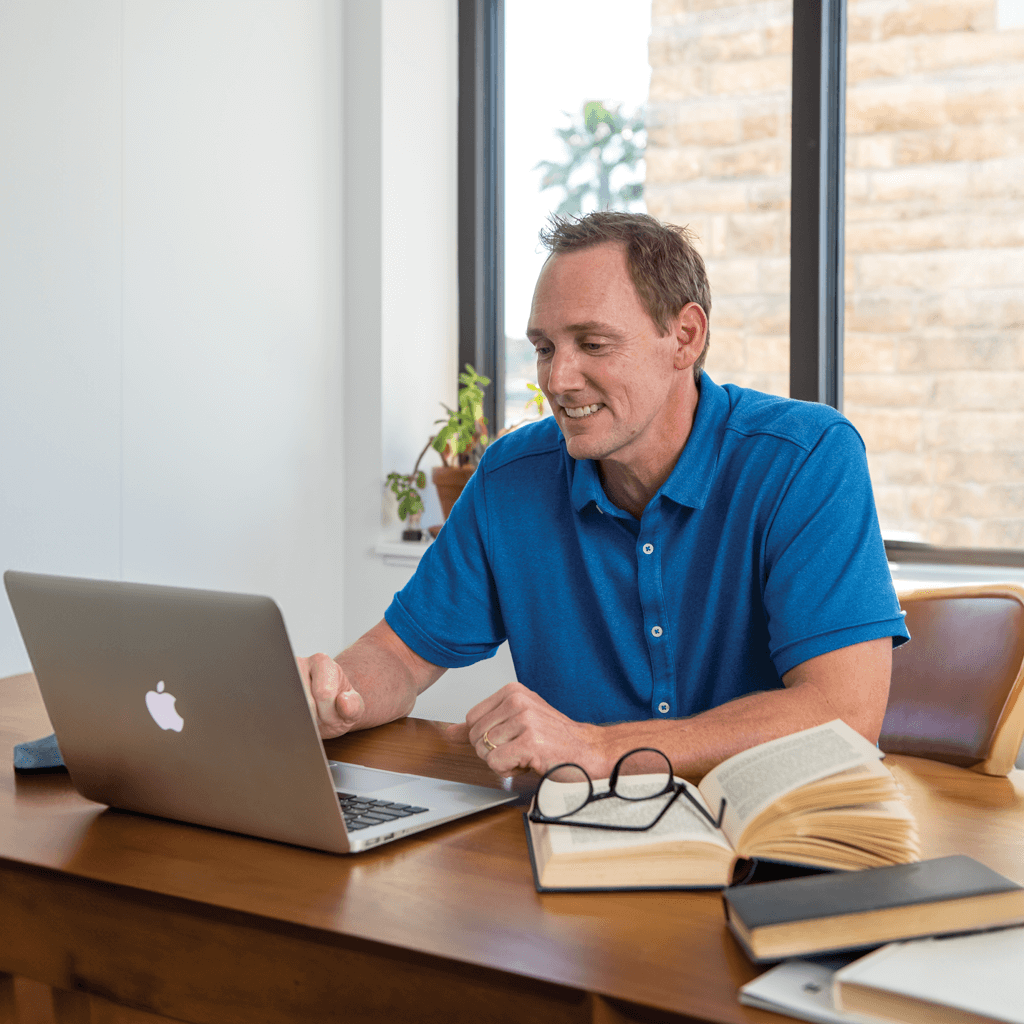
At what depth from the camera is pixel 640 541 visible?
1.39 metres

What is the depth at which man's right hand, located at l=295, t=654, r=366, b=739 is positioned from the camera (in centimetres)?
121

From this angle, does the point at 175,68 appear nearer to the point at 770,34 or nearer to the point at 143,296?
the point at 143,296

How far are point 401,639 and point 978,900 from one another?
0.88 meters

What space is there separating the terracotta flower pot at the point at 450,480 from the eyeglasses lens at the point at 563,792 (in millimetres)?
2101

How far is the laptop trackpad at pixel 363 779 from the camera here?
1.07 meters

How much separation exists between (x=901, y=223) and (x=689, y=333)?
5.40ft

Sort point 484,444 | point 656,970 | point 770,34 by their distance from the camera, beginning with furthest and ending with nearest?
point 484,444 < point 770,34 < point 656,970

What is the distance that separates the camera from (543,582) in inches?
58.0

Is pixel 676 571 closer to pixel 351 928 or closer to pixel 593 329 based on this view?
pixel 593 329

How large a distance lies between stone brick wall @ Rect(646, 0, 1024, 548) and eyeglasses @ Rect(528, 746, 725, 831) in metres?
2.05

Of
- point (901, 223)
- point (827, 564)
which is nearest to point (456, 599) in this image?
point (827, 564)

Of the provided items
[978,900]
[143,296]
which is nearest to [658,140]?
[143,296]

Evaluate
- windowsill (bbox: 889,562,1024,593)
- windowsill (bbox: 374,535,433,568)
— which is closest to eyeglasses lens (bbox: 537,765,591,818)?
windowsill (bbox: 889,562,1024,593)

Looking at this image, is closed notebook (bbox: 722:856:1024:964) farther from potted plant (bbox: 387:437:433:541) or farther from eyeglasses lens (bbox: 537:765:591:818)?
potted plant (bbox: 387:437:433:541)
